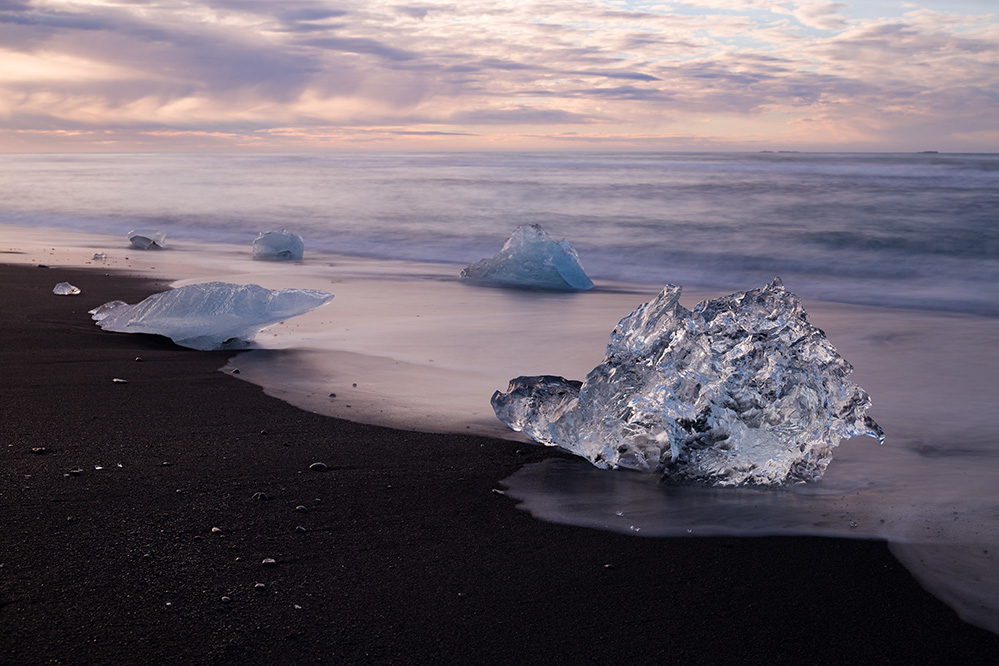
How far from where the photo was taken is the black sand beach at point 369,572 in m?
2.11

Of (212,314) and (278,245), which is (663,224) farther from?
(212,314)

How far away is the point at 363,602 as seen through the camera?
2299mm

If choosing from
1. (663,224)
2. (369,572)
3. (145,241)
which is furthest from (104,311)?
(663,224)

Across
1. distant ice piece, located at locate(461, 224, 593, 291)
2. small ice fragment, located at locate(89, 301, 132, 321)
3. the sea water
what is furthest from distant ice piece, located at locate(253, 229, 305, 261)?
small ice fragment, located at locate(89, 301, 132, 321)

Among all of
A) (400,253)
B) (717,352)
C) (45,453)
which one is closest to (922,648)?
(717,352)

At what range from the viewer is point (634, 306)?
28.8 feet

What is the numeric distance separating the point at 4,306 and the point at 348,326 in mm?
2672

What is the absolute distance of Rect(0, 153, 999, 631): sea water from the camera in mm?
3098

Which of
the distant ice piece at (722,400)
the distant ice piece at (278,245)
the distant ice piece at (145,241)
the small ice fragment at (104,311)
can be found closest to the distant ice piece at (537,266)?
the distant ice piece at (278,245)

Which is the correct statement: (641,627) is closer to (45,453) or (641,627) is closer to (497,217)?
(45,453)

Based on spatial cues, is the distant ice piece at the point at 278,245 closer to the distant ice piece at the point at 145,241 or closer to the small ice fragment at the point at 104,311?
the distant ice piece at the point at 145,241

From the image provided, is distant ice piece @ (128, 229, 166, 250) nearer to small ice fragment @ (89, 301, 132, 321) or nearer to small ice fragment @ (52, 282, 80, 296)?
small ice fragment @ (52, 282, 80, 296)

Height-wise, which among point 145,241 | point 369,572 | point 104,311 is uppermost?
point 145,241

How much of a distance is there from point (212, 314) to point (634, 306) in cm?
468
